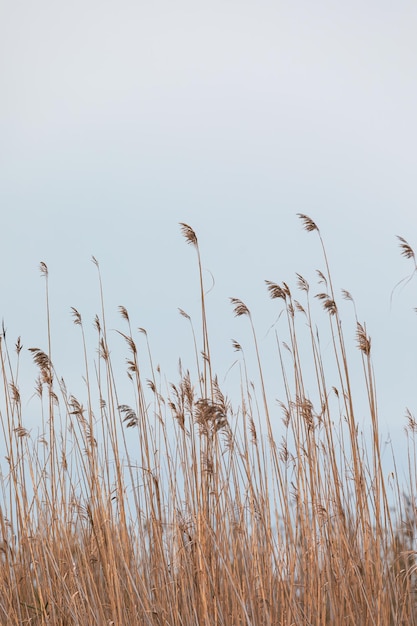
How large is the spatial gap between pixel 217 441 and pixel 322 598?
0.63m

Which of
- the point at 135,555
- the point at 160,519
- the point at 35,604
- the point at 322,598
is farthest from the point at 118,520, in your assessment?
the point at 322,598

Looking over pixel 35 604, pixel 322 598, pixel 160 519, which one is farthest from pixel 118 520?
pixel 322 598

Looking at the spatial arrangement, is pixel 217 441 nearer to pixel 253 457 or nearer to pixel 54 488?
pixel 253 457

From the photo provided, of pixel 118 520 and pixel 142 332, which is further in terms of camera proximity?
pixel 142 332

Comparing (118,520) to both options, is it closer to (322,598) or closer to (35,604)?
(35,604)

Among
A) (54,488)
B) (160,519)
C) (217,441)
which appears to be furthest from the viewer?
(54,488)

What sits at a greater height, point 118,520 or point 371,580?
point 118,520

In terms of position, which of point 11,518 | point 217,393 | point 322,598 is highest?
point 217,393

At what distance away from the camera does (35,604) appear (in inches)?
122

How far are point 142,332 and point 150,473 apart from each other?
66cm

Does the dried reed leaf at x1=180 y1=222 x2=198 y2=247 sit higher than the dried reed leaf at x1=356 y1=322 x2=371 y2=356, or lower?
higher

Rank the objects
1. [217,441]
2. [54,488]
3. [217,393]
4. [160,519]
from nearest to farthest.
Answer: [217,393], [217,441], [160,519], [54,488]

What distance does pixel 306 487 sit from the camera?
273 centimetres

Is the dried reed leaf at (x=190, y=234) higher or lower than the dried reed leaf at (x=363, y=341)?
higher
